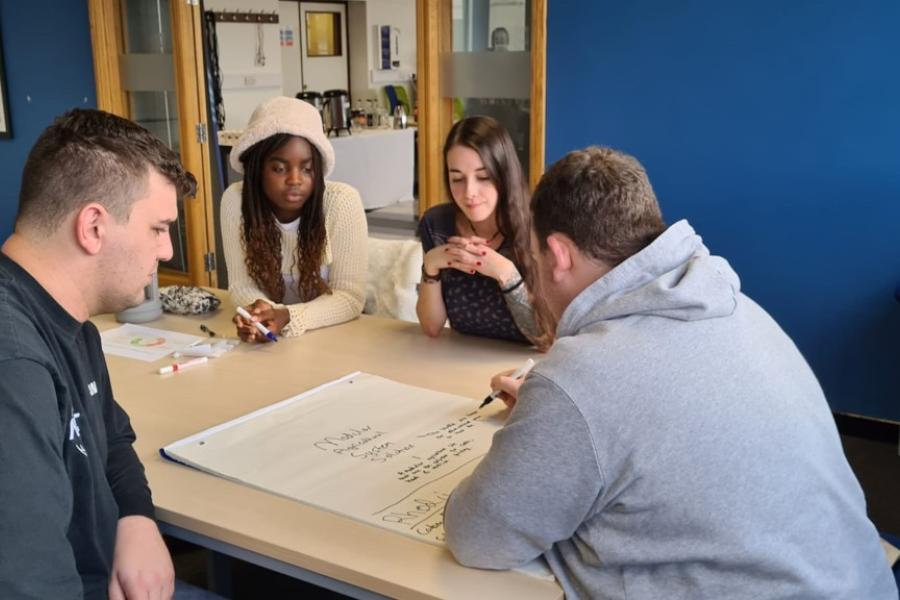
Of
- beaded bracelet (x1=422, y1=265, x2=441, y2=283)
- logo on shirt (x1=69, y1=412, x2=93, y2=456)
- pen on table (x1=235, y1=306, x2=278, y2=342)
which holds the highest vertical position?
logo on shirt (x1=69, y1=412, x2=93, y2=456)

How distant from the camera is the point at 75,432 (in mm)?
1210

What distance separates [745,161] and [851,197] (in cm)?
39

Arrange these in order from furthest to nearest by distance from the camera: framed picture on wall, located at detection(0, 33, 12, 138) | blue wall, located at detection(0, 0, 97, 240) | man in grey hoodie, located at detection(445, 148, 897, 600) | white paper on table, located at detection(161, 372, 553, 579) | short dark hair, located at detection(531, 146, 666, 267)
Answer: framed picture on wall, located at detection(0, 33, 12, 138) < blue wall, located at detection(0, 0, 97, 240) < white paper on table, located at detection(161, 372, 553, 579) < short dark hair, located at detection(531, 146, 666, 267) < man in grey hoodie, located at detection(445, 148, 897, 600)

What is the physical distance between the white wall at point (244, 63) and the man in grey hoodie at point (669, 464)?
20.2ft

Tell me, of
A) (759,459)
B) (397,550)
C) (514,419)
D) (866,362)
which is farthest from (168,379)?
(866,362)

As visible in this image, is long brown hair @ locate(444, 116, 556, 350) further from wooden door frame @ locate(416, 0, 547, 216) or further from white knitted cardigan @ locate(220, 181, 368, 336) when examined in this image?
wooden door frame @ locate(416, 0, 547, 216)

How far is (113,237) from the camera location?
1222mm

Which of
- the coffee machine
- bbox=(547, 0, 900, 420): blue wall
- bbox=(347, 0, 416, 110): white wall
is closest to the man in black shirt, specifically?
bbox=(547, 0, 900, 420): blue wall

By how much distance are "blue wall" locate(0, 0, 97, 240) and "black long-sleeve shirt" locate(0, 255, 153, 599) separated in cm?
413

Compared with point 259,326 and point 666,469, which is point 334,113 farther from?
point 666,469

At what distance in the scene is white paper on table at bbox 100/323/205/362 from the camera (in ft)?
7.16

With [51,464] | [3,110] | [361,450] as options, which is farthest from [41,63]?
[51,464]

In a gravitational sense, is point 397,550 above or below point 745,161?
below

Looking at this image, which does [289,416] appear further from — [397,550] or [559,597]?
[559,597]
